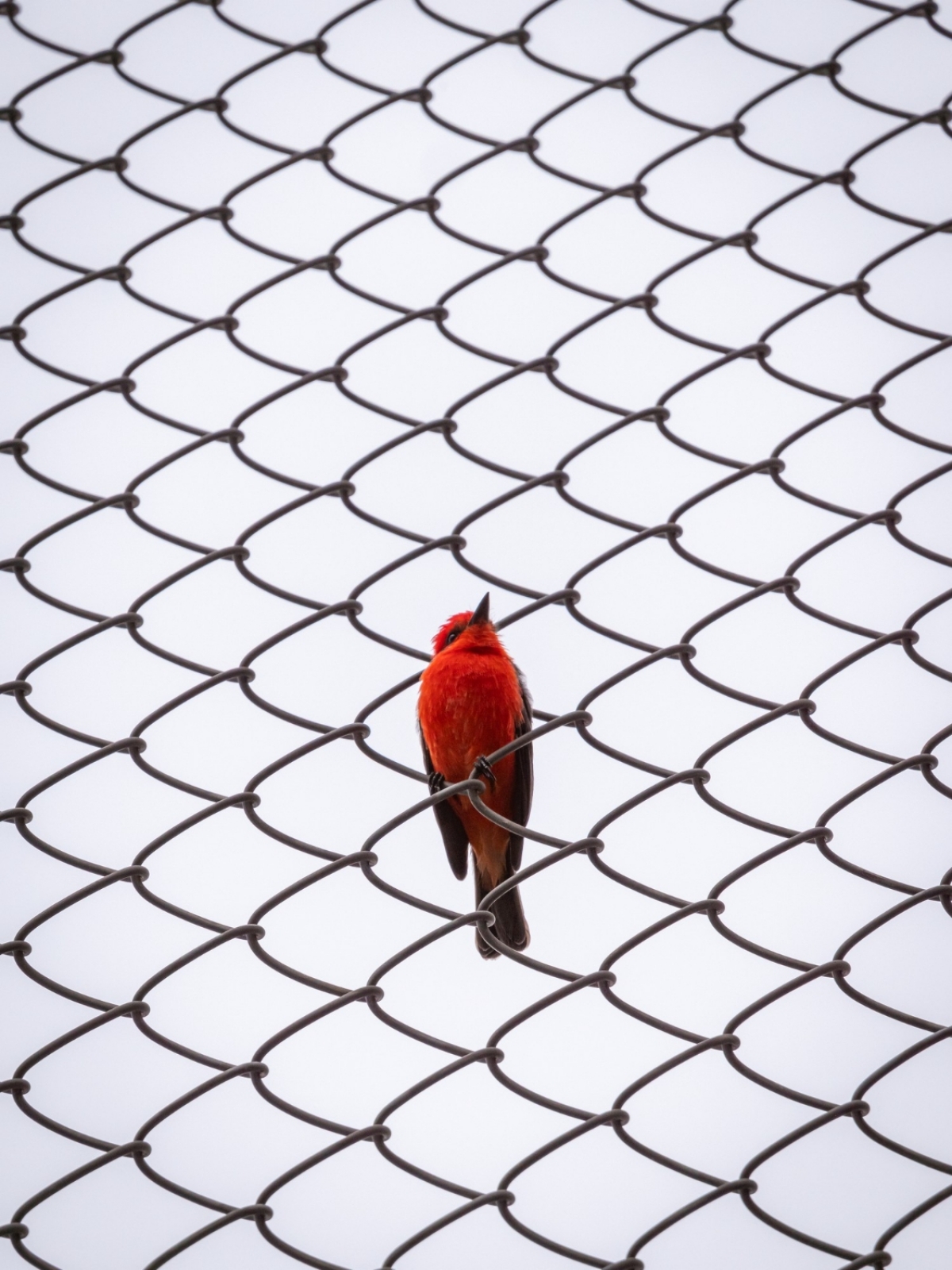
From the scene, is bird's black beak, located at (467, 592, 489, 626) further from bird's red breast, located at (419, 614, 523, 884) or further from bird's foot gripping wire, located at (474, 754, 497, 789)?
bird's foot gripping wire, located at (474, 754, 497, 789)

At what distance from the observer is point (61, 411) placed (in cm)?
272

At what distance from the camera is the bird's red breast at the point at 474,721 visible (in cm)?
470

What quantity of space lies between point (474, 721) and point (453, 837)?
0.52 metres

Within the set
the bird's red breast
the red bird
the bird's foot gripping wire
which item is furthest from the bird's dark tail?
the bird's foot gripping wire

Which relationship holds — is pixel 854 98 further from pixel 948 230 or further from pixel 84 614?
pixel 84 614

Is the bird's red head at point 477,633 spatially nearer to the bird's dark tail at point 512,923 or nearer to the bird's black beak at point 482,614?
the bird's black beak at point 482,614

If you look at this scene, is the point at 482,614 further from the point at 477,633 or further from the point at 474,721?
the point at 474,721

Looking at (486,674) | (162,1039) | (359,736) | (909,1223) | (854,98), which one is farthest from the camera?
(486,674)

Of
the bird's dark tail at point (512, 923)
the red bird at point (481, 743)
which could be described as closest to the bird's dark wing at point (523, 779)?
the red bird at point (481, 743)

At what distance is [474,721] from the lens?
4695 millimetres

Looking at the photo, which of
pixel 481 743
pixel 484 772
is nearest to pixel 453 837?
pixel 481 743

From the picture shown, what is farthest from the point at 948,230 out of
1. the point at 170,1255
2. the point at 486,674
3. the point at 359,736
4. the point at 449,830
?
the point at 449,830

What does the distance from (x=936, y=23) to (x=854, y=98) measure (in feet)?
0.60

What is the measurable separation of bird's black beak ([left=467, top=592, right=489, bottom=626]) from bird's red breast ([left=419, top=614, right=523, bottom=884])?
0.28ft
